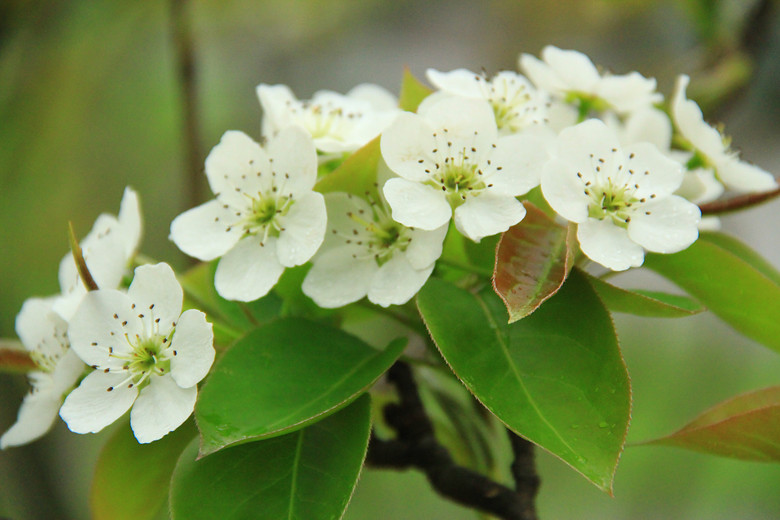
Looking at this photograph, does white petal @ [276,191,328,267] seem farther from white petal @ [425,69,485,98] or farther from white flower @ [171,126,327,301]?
white petal @ [425,69,485,98]

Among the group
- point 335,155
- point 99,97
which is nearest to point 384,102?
point 335,155

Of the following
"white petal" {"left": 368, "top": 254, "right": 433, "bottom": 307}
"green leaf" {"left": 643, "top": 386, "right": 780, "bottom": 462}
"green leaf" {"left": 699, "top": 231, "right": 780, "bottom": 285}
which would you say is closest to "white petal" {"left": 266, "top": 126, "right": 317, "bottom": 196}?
"white petal" {"left": 368, "top": 254, "right": 433, "bottom": 307}

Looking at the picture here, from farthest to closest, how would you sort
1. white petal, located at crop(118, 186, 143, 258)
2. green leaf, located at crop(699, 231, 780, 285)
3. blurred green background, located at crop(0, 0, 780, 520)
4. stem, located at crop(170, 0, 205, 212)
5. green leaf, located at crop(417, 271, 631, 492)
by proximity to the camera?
blurred green background, located at crop(0, 0, 780, 520)
stem, located at crop(170, 0, 205, 212)
green leaf, located at crop(699, 231, 780, 285)
white petal, located at crop(118, 186, 143, 258)
green leaf, located at crop(417, 271, 631, 492)

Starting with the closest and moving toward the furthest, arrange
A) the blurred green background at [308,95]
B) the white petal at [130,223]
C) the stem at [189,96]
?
1. the white petal at [130,223]
2. the stem at [189,96]
3. the blurred green background at [308,95]

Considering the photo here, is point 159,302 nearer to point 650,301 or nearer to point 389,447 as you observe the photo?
point 389,447

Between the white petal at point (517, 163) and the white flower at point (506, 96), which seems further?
the white flower at point (506, 96)

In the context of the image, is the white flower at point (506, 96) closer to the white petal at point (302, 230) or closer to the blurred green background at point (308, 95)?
the white petal at point (302, 230)

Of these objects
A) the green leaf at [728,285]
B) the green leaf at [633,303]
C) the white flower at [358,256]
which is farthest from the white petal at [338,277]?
the green leaf at [728,285]
